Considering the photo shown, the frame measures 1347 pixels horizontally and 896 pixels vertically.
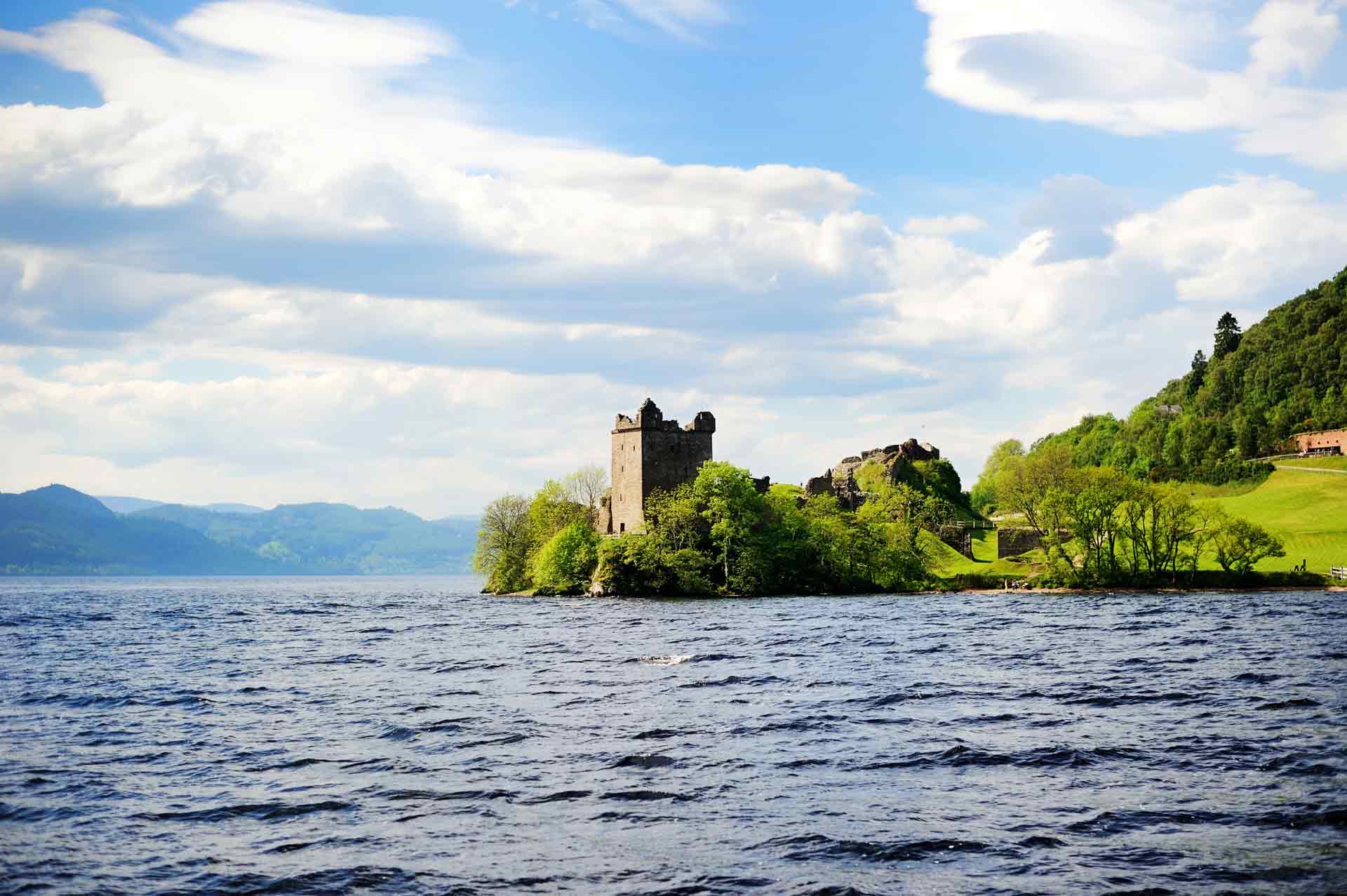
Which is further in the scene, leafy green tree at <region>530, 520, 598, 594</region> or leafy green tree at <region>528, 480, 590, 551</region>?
leafy green tree at <region>528, 480, 590, 551</region>

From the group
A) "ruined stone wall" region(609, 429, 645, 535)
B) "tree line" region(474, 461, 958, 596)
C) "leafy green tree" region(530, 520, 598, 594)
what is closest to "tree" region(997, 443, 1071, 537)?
"tree line" region(474, 461, 958, 596)

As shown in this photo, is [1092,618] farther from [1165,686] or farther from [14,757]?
[14,757]

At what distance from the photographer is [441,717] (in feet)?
104

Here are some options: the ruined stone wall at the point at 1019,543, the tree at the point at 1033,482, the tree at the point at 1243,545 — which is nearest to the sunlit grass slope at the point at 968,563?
the ruined stone wall at the point at 1019,543

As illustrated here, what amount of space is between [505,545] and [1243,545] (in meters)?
81.7

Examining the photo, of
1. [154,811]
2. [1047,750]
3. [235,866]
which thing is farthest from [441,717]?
[1047,750]

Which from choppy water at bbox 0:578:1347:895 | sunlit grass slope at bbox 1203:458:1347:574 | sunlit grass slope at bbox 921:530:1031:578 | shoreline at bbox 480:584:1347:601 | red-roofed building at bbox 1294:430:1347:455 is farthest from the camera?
red-roofed building at bbox 1294:430:1347:455

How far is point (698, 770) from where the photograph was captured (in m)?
24.2

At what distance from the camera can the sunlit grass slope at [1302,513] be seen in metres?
100

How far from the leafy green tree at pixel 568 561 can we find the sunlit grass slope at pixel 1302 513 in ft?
196

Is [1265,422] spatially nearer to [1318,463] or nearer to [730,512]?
[1318,463]

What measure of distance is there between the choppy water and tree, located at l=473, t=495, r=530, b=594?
3347 inches

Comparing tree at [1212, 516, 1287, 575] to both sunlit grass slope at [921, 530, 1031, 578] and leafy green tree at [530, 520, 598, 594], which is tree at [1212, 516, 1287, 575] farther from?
leafy green tree at [530, 520, 598, 594]

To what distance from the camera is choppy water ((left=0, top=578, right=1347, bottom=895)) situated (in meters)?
17.4
